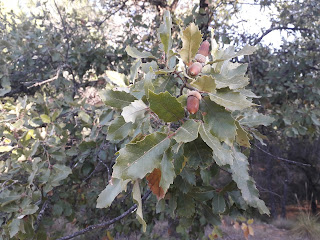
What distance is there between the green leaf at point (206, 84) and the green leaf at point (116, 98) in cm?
20

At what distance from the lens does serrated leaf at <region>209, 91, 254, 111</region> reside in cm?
56

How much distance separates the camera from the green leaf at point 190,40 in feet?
1.95

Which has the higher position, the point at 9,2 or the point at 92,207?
the point at 9,2

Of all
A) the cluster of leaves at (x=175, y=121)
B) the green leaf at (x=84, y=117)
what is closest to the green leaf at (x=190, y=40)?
the cluster of leaves at (x=175, y=121)

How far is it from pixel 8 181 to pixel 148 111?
37.6 inches

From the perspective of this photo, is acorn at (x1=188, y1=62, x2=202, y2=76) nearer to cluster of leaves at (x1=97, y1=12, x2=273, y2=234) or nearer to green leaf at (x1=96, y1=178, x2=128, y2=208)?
cluster of leaves at (x1=97, y1=12, x2=273, y2=234)

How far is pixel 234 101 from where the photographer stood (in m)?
0.56

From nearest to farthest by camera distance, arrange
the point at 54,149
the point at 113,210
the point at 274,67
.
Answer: the point at 54,149
the point at 113,210
the point at 274,67

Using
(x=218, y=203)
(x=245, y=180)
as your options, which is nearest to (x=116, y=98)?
(x=245, y=180)

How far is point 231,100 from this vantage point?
0.57 metres

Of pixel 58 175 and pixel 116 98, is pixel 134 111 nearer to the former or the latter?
pixel 116 98

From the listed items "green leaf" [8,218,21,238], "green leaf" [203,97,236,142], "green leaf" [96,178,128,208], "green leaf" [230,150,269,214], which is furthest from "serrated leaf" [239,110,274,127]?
"green leaf" [8,218,21,238]

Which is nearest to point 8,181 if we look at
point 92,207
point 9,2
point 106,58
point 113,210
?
point 113,210

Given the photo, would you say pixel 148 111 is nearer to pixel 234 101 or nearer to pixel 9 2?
pixel 234 101
